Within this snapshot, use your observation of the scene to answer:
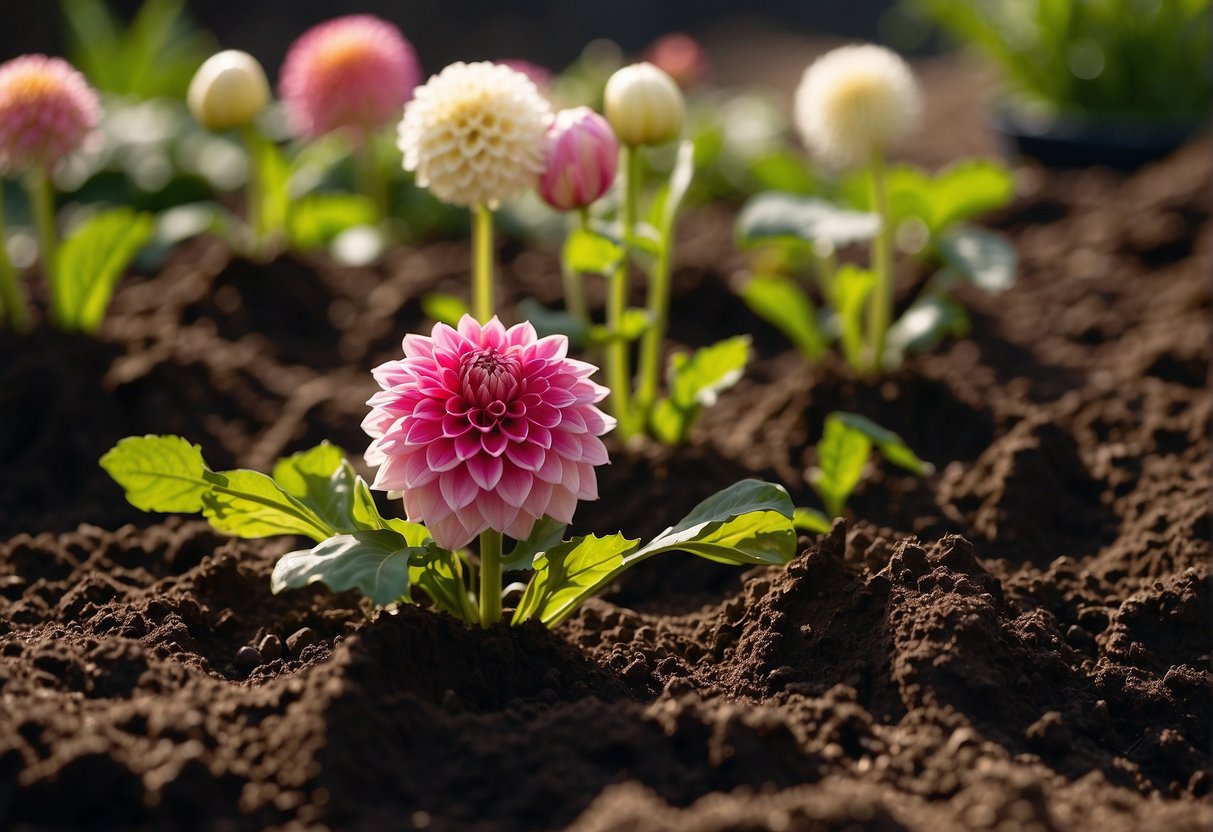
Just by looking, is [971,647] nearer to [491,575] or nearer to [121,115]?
[491,575]

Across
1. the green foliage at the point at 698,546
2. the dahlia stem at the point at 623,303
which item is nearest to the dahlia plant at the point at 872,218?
the dahlia stem at the point at 623,303

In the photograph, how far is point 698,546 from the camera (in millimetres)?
2074

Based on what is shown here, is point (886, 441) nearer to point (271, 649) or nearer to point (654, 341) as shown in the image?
point (654, 341)

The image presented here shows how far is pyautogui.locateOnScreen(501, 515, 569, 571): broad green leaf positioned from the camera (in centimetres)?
204

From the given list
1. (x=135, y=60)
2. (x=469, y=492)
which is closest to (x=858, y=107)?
(x=469, y=492)

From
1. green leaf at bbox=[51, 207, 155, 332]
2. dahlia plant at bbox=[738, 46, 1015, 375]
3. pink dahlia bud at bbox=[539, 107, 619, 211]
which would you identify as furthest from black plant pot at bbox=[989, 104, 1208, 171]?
green leaf at bbox=[51, 207, 155, 332]

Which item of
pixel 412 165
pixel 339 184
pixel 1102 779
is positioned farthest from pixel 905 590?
pixel 339 184

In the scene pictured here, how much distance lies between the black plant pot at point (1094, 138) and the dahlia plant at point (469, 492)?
353cm

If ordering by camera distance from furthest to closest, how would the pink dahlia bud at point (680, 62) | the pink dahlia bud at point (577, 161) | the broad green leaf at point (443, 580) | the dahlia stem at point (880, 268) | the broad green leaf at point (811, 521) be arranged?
1. the pink dahlia bud at point (680, 62)
2. the dahlia stem at point (880, 268)
3. the pink dahlia bud at point (577, 161)
4. the broad green leaf at point (811, 521)
5. the broad green leaf at point (443, 580)

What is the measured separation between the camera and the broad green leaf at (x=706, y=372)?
266 centimetres

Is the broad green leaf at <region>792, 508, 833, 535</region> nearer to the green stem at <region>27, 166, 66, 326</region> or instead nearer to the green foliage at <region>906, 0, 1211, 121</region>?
the green stem at <region>27, 166, 66, 326</region>

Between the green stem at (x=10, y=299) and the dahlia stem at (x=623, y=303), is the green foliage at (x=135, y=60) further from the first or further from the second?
the dahlia stem at (x=623, y=303)

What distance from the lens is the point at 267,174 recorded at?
4062 mm

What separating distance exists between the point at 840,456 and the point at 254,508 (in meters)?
1.07
